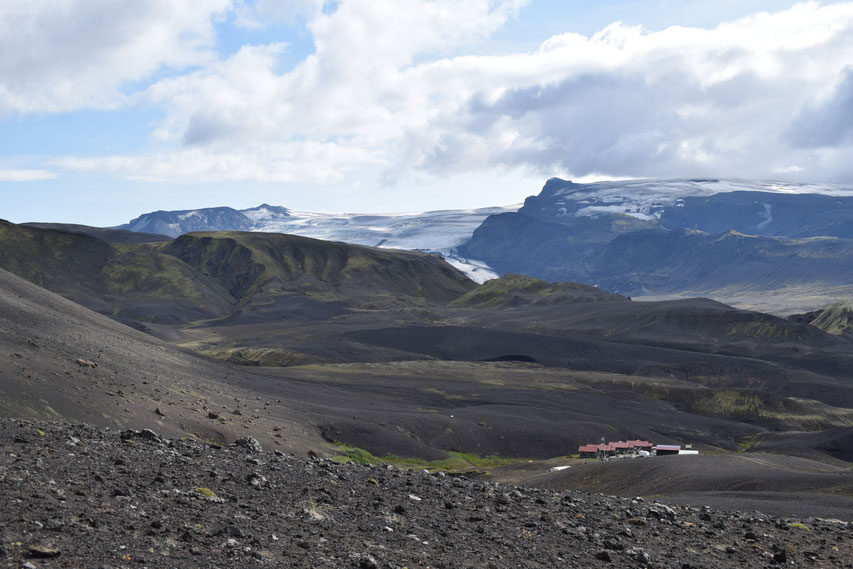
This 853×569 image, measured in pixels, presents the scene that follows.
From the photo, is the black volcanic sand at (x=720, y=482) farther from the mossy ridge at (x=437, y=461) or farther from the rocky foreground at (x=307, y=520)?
the rocky foreground at (x=307, y=520)

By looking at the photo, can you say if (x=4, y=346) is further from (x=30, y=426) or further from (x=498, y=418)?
(x=498, y=418)

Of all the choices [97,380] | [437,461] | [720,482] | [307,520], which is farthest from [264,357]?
[307,520]

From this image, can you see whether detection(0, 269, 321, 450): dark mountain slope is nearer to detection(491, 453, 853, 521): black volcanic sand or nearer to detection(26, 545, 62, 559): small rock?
detection(491, 453, 853, 521): black volcanic sand

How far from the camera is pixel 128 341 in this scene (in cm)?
7281

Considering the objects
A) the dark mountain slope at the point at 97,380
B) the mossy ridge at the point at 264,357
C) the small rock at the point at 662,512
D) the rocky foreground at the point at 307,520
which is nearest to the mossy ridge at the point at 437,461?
the dark mountain slope at the point at 97,380

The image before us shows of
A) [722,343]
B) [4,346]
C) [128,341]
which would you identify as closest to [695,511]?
[4,346]

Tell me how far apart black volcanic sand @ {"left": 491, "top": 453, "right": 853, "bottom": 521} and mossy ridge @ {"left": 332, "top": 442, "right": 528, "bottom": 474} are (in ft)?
17.1

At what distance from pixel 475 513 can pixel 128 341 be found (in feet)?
194

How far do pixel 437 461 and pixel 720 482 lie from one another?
1042 inches

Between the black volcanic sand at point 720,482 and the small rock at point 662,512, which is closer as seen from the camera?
the small rock at point 662,512

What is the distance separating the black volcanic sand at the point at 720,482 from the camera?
109ft

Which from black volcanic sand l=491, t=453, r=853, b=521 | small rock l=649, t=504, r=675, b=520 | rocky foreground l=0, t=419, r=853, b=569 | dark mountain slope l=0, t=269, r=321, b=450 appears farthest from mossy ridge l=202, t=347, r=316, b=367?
small rock l=649, t=504, r=675, b=520

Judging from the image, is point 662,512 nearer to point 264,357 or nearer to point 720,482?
point 720,482

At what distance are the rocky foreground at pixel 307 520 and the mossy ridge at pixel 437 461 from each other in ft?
99.4
